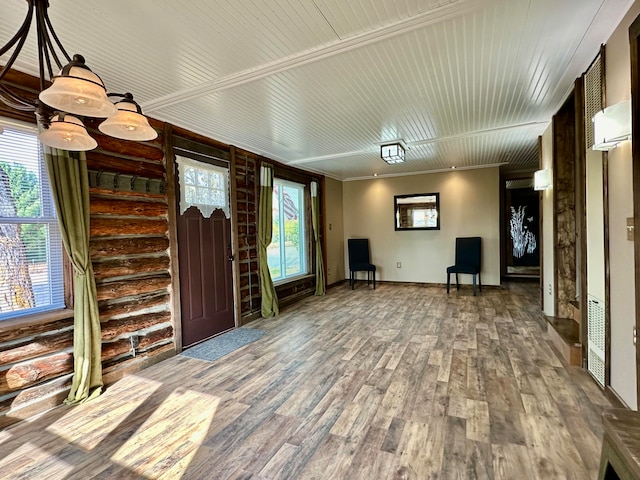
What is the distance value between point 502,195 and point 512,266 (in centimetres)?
219

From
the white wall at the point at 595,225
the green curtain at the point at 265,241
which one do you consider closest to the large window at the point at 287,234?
the green curtain at the point at 265,241

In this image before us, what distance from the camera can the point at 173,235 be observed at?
137 inches

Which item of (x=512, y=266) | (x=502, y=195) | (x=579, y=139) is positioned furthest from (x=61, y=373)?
(x=512, y=266)

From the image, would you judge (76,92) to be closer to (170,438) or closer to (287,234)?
(170,438)

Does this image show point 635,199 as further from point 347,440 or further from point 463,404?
point 347,440

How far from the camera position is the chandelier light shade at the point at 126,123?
1.70m

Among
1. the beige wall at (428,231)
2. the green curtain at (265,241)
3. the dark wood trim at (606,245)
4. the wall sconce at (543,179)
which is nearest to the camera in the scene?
the dark wood trim at (606,245)

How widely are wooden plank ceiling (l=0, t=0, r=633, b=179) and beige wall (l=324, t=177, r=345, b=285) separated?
3200 mm

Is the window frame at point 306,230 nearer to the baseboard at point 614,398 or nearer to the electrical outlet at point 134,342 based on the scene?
the electrical outlet at point 134,342

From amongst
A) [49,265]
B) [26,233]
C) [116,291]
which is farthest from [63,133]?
[116,291]

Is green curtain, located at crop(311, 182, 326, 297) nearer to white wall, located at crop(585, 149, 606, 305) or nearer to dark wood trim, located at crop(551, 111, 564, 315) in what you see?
dark wood trim, located at crop(551, 111, 564, 315)

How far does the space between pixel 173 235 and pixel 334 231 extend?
4.37 m

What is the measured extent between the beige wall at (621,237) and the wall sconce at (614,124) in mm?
143

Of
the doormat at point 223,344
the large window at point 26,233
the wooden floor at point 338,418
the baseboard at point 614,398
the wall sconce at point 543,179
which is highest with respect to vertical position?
the wall sconce at point 543,179
